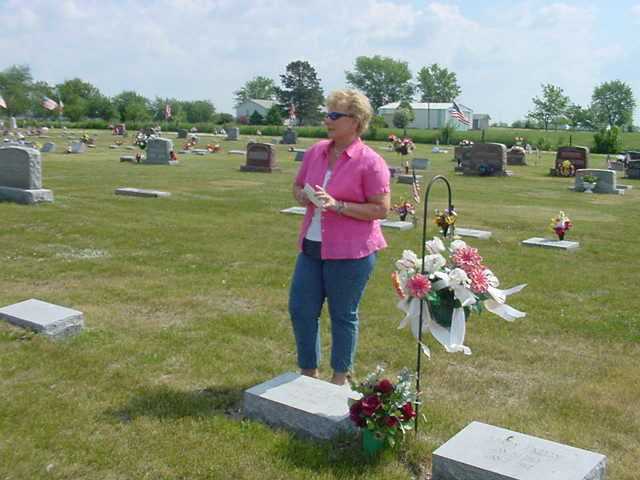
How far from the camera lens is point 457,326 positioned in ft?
11.4

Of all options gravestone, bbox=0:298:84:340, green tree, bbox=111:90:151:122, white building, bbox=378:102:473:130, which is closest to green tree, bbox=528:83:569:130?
white building, bbox=378:102:473:130

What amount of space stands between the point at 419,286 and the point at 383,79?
129585 millimetres

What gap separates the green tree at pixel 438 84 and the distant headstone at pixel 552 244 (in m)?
119

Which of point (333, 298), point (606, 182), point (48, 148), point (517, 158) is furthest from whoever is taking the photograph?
point (517, 158)

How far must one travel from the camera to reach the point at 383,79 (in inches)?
5049

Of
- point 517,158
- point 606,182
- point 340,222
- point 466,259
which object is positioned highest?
point 340,222

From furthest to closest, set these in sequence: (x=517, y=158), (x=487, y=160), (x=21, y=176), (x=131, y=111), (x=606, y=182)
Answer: (x=131, y=111) → (x=517, y=158) → (x=487, y=160) → (x=606, y=182) → (x=21, y=176)

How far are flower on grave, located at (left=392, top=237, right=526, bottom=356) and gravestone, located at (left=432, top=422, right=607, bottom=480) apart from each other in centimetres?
49

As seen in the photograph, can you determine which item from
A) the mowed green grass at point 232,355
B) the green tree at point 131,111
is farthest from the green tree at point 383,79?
the mowed green grass at point 232,355

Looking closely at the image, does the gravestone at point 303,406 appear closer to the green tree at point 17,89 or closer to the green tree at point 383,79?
the green tree at point 17,89

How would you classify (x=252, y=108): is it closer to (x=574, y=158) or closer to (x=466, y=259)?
(x=574, y=158)

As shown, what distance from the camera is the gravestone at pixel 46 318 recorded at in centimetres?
550

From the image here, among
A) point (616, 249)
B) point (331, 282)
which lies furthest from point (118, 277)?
point (616, 249)

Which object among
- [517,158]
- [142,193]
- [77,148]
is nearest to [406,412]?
[142,193]
